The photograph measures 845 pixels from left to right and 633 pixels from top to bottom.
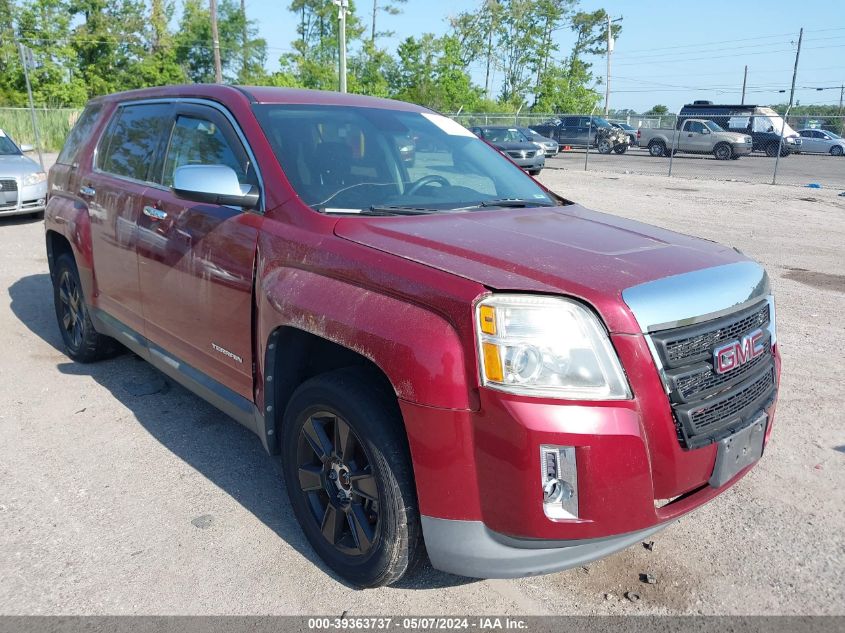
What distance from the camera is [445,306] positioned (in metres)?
2.24

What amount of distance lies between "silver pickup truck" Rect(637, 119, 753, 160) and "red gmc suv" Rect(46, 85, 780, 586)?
27.8 meters

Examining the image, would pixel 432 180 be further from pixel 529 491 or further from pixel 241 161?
pixel 529 491

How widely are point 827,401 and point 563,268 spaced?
3.14m

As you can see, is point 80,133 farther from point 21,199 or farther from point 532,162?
point 532,162

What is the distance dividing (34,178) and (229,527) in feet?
35.0

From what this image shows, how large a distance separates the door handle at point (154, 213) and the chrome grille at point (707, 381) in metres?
2.67

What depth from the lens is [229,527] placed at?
126 inches

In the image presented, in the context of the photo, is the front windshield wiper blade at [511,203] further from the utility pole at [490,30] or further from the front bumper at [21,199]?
the utility pole at [490,30]

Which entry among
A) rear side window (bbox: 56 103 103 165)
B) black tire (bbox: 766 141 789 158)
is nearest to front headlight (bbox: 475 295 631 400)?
rear side window (bbox: 56 103 103 165)

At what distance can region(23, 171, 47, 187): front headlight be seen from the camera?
37.7ft

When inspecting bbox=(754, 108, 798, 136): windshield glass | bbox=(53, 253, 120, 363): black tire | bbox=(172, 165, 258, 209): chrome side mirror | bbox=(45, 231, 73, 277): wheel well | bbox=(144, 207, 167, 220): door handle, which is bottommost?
bbox=(53, 253, 120, 363): black tire

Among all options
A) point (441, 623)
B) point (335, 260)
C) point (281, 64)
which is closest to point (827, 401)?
point (441, 623)

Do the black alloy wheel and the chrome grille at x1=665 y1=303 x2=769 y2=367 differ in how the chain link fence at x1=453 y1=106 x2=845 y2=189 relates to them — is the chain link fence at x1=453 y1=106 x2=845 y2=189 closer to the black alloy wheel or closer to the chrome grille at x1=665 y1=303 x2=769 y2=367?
the chrome grille at x1=665 y1=303 x2=769 y2=367

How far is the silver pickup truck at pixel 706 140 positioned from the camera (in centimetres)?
2900
